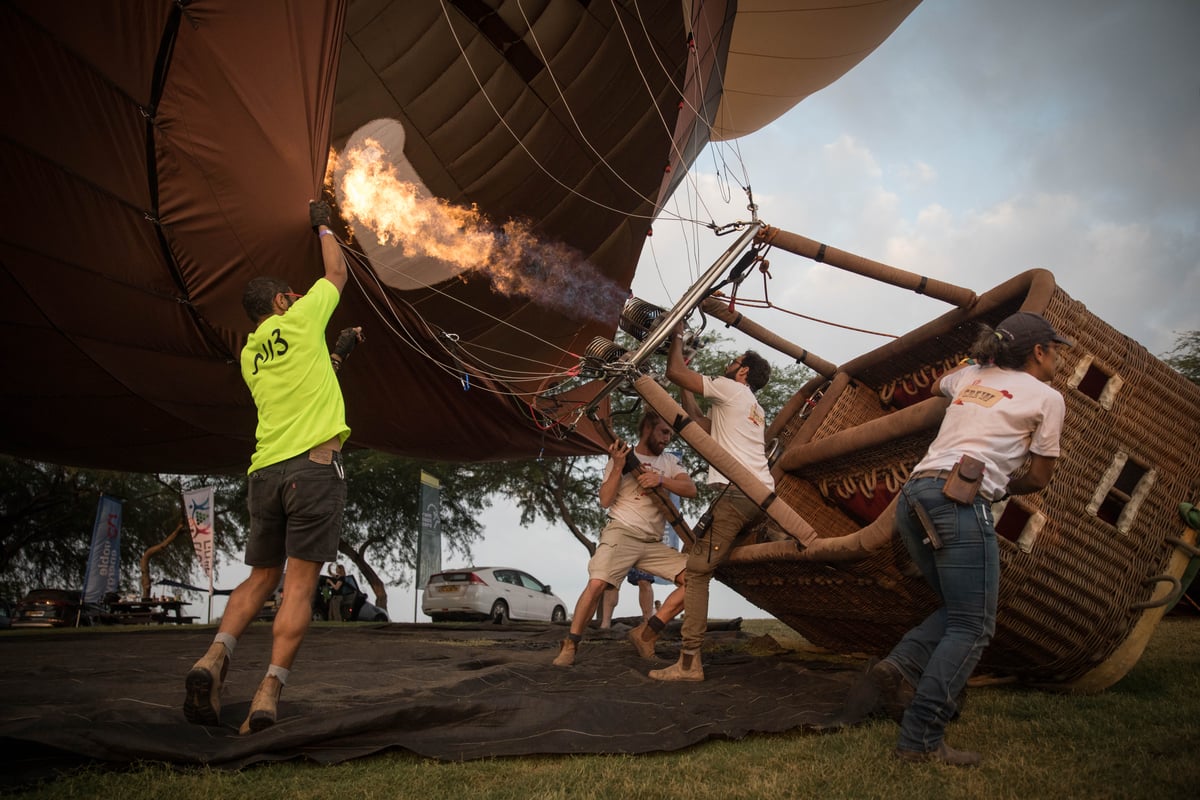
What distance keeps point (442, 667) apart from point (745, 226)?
130 inches

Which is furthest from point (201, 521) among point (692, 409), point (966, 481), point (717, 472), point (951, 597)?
point (966, 481)

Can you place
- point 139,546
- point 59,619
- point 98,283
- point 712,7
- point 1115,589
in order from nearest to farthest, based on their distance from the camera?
→ 1. point 1115,589
2. point 98,283
3. point 712,7
4. point 59,619
5. point 139,546

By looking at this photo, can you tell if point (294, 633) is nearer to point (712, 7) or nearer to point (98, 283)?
point (98, 283)

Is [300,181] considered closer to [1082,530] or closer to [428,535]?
[1082,530]

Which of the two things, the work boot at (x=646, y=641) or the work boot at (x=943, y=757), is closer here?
the work boot at (x=943, y=757)

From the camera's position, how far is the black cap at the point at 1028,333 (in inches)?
122

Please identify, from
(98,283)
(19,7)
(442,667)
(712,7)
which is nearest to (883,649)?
(442,667)

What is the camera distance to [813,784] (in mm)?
2557

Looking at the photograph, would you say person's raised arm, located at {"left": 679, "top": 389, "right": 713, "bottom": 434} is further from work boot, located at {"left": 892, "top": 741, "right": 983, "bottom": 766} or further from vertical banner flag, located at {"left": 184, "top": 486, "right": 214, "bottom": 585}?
vertical banner flag, located at {"left": 184, "top": 486, "right": 214, "bottom": 585}

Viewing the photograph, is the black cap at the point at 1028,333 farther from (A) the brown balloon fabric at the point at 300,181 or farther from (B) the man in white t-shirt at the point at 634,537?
(A) the brown balloon fabric at the point at 300,181

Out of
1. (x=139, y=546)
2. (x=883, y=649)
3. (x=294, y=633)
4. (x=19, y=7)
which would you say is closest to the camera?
(x=294, y=633)

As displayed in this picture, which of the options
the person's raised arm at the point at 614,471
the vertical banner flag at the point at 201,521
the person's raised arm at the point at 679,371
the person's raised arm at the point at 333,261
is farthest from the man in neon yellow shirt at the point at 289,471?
the vertical banner flag at the point at 201,521

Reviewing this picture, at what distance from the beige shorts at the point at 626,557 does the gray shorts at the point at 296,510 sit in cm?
258

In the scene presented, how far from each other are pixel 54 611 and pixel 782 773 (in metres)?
15.5
